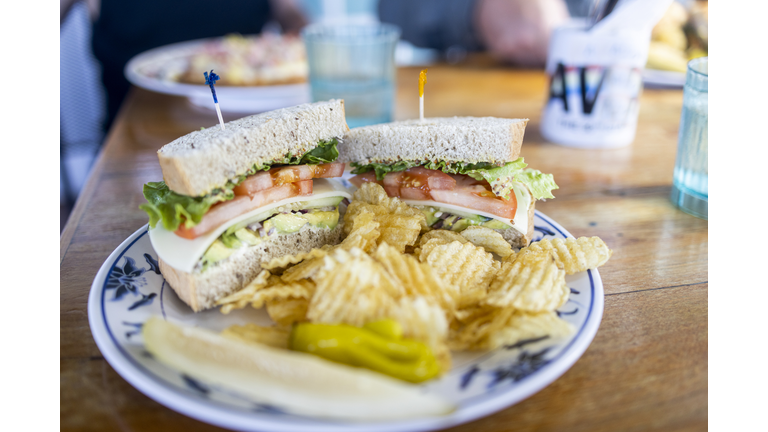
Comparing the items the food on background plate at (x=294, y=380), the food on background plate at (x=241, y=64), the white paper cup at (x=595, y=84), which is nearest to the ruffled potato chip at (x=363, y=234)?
the food on background plate at (x=294, y=380)

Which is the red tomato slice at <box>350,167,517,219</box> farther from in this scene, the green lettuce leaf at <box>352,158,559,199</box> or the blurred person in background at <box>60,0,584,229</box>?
the blurred person in background at <box>60,0,584,229</box>

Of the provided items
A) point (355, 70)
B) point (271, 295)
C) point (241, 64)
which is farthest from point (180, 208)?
point (241, 64)

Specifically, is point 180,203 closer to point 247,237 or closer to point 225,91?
point 247,237

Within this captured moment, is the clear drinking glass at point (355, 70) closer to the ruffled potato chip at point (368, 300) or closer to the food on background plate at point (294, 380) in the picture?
the ruffled potato chip at point (368, 300)

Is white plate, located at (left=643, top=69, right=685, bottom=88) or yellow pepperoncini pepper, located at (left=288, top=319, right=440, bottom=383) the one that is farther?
white plate, located at (left=643, top=69, right=685, bottom=88)

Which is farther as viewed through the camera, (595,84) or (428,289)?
(595,84)

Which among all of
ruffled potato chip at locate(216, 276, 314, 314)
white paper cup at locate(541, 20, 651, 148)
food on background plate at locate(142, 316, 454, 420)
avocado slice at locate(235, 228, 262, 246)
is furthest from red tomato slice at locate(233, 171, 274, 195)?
white paper cup at locate(541, 20, 651, 148)
